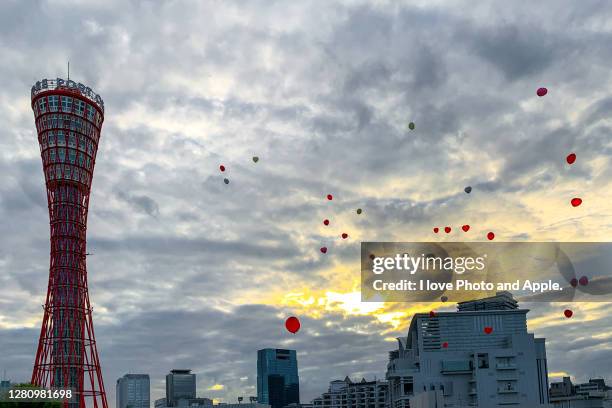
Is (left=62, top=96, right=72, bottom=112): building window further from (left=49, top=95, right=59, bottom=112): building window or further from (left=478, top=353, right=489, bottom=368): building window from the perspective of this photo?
(left=478, top=353, right=489, bottom=368): building window

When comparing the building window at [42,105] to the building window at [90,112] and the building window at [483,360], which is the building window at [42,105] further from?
the building window at [483,360]

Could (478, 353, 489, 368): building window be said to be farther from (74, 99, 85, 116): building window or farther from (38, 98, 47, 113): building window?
(38, 98, 47, 113): building window

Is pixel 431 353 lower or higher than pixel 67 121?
lower

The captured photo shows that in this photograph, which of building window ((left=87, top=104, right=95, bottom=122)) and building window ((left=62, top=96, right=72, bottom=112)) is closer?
building window ((left=62, top=96, right=72, bottom=112))

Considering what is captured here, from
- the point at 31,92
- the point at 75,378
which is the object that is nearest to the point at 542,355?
the point at 75,378

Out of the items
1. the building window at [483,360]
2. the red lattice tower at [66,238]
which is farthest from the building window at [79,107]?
the building window at [483,360]

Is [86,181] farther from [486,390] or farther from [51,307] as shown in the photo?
[486,390]

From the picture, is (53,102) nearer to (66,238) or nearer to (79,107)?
(79,107)

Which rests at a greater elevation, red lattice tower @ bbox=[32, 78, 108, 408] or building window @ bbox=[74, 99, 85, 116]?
building window @ bbox=[74, 99, 85, 116]

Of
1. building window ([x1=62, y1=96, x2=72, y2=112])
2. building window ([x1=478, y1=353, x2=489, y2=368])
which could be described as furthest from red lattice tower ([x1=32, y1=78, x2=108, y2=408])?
building window ([x1=478, y1=353, x2=489, y2=368])
